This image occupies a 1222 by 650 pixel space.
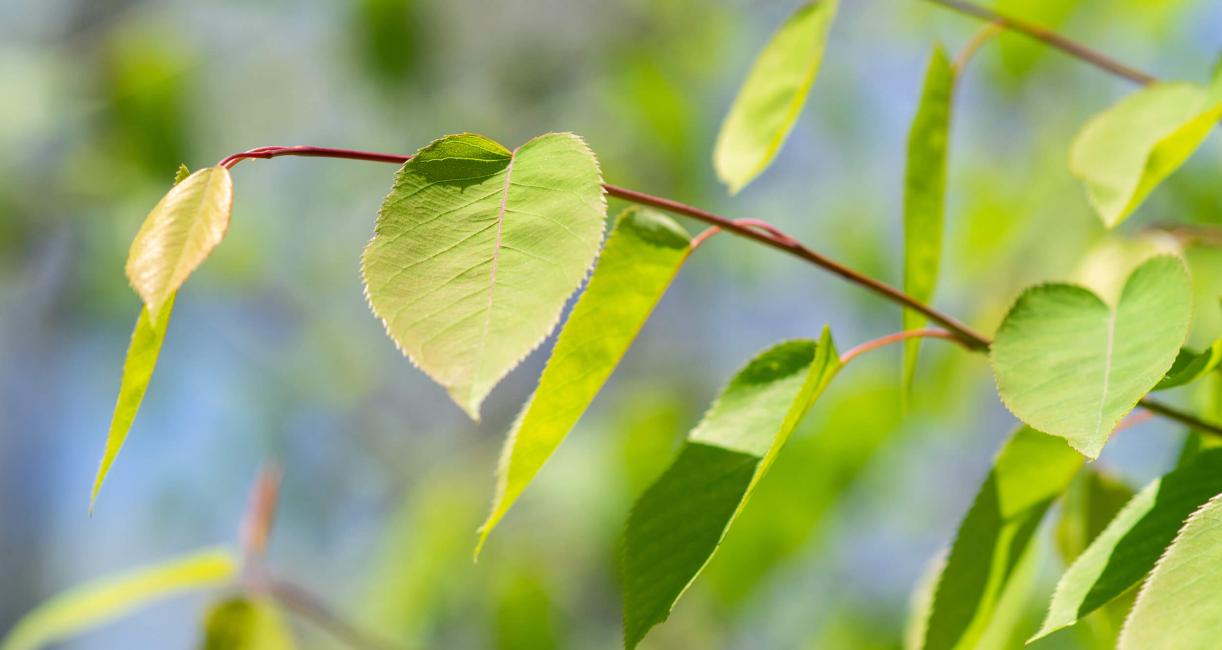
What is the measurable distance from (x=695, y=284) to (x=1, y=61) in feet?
3.89

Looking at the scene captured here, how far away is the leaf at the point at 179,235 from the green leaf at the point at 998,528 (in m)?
0.23

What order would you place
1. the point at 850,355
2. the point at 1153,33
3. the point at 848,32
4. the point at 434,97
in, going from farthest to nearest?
1. the point at 848,32
2. the point at 434,97
3. the point at 1153,33
4. the point at 850,355

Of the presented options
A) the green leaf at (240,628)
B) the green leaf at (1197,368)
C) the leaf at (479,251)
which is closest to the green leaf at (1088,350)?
the green leaf at (1197,368)

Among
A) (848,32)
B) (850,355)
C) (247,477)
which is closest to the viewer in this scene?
(850,355)

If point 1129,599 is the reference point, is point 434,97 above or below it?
below

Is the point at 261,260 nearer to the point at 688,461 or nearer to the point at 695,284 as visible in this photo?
the point at 695,284

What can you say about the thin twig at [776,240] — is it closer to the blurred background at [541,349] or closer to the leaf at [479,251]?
the leaf at [479,251]

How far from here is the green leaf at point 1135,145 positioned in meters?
0.38

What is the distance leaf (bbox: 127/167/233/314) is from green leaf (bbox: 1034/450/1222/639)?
21 cm

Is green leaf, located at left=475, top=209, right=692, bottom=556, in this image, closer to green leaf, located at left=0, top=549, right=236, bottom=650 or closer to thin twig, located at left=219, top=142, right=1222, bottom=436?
thin twig, located at left=219, top=142, right=1222, bottom=436

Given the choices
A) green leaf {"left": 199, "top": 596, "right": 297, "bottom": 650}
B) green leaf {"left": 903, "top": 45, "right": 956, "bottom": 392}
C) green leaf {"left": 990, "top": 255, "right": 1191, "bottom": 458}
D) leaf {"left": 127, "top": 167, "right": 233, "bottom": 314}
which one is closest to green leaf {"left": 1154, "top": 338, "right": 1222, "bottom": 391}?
green leaf {"left": 990, "top": 255, "right": 1191, "bottom": 458}

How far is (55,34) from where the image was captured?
2736 mm

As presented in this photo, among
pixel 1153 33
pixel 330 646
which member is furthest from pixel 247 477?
pixel 1153 33

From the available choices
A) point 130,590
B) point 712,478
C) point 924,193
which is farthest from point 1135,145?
point 130,590
